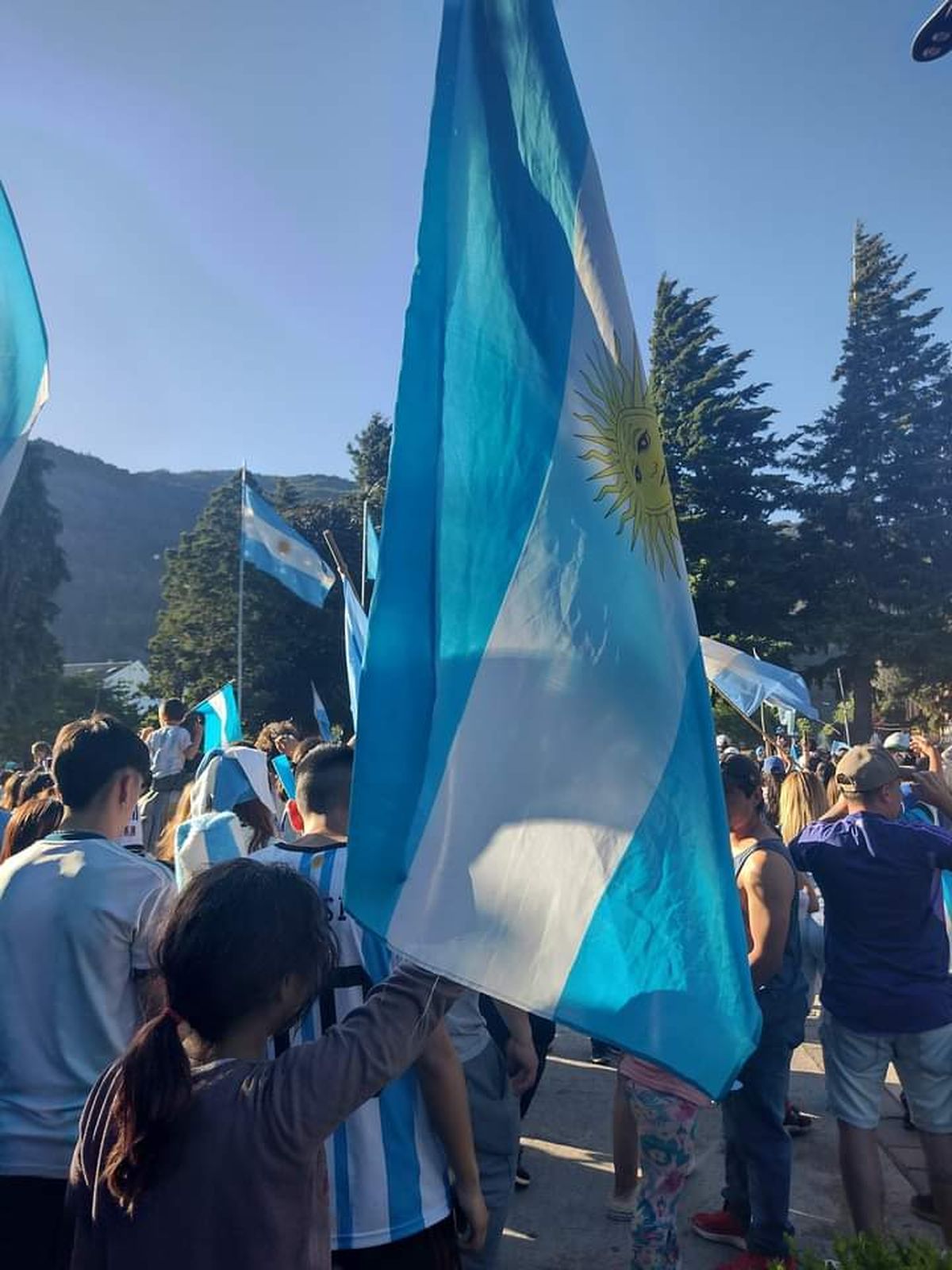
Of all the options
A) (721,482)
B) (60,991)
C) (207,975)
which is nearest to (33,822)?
(60,991)

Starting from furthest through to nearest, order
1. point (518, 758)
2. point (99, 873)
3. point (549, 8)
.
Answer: point (99, 873)
point (549, 8)
point (518, 758)

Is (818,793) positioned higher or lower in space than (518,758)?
lower

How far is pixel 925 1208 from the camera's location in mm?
3676

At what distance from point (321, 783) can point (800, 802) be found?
341 cm

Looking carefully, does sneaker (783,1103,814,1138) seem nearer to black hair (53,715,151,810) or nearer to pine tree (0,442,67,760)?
black hair (53,715,151,810)

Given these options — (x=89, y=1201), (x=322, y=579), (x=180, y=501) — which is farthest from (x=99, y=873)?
(x=180, y=501)

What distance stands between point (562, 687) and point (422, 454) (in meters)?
0.53

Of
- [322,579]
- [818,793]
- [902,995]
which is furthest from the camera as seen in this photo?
[322,579]

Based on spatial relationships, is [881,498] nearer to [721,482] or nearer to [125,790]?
[721,482]

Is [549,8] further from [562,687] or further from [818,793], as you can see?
[818,793]

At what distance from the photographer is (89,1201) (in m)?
1.39

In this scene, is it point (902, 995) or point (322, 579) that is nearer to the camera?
point (902, 995)

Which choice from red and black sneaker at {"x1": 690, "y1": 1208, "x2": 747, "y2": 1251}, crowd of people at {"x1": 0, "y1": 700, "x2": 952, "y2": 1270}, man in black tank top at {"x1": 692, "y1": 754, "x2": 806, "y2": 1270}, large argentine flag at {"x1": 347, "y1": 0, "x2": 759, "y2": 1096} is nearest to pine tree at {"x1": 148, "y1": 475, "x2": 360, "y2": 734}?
red and black sneaker at {"x1": 690, "y1": 1208, "x2": 747, "y2": 1251}

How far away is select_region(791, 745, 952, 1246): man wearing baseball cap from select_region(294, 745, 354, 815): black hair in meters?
1.98
